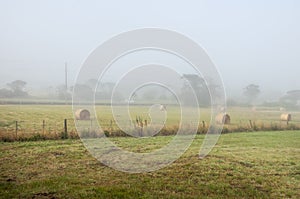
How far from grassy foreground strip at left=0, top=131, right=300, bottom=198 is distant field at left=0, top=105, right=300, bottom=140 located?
1367 mm

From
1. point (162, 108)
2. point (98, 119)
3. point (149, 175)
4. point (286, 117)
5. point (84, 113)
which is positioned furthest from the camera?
point (286, 117)

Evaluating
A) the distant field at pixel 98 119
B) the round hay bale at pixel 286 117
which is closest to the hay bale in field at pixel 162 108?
the distant field at pixel 98 119

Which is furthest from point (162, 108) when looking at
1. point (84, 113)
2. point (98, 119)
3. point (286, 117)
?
point (286, 117)

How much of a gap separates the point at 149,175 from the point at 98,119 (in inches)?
163

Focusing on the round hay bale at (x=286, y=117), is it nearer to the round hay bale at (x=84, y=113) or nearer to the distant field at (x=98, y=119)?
the distant field at (x=98, y=119)

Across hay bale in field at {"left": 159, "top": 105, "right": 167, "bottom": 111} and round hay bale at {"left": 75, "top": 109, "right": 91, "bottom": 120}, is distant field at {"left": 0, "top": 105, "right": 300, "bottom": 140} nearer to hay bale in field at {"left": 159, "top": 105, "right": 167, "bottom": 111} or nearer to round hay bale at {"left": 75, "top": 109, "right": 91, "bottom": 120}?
hay bale in field at {"left": 159, "top": 105, "right": 167, "bottom": 111}

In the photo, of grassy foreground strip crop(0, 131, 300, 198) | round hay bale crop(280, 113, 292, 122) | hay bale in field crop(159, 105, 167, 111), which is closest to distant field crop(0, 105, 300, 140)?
hay bale in field crop(159, 105, 167, 111)

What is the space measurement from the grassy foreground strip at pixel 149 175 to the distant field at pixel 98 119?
1.37 m

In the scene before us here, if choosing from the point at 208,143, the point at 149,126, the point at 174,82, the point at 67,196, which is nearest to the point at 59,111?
the point at 149,126

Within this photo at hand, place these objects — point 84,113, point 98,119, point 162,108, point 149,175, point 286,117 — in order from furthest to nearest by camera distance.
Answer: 1. point 286,117
2. point 98,119
3. point 162,108
4. point 84,113
5. point 149,175

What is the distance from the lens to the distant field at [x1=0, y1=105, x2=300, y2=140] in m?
11.2

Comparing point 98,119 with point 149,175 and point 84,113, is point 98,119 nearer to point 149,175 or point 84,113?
point 84,113

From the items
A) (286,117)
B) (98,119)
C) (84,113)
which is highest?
(84,113)

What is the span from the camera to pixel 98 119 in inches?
430
